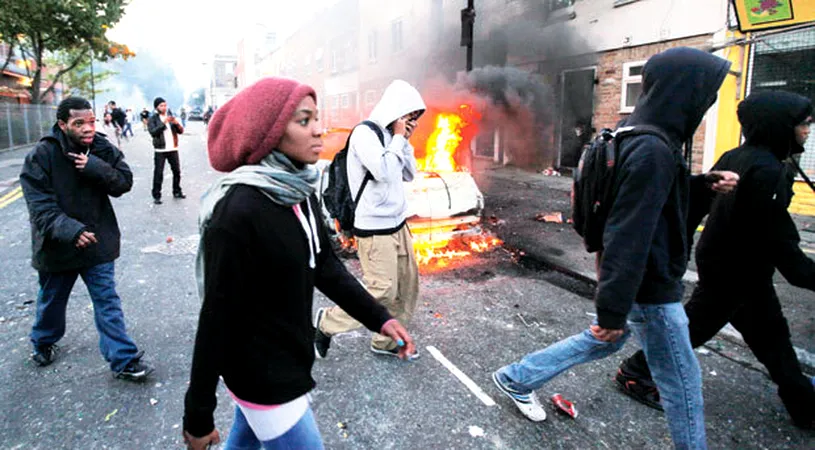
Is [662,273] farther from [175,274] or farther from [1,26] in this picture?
[1,26]

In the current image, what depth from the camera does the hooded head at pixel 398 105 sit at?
129 inches

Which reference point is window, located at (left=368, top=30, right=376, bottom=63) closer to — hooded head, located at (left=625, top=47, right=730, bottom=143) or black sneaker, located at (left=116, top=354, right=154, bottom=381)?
black sneaker, located at (left=116, top=354, right=154, bottom=381)

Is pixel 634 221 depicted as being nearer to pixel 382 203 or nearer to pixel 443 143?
pixel 382 203

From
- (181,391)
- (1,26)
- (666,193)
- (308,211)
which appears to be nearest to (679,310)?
(666,193)

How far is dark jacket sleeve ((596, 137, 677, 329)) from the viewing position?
1.88 metres

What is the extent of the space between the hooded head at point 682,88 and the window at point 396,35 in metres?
20.7

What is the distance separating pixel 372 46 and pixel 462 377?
24.1m

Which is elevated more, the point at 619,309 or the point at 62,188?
the point at 62,188

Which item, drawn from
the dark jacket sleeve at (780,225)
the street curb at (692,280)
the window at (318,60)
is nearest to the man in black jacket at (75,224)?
the dark jacket sleeve at (780,225)

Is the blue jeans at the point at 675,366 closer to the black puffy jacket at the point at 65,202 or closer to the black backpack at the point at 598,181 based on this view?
the black backpack at the point at 598,181

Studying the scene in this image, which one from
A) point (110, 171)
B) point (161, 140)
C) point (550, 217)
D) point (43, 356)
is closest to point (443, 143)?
point (550, 217)

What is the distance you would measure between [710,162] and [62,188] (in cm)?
1098

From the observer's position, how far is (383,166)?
124 inches

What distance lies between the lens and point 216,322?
1.36 meters
